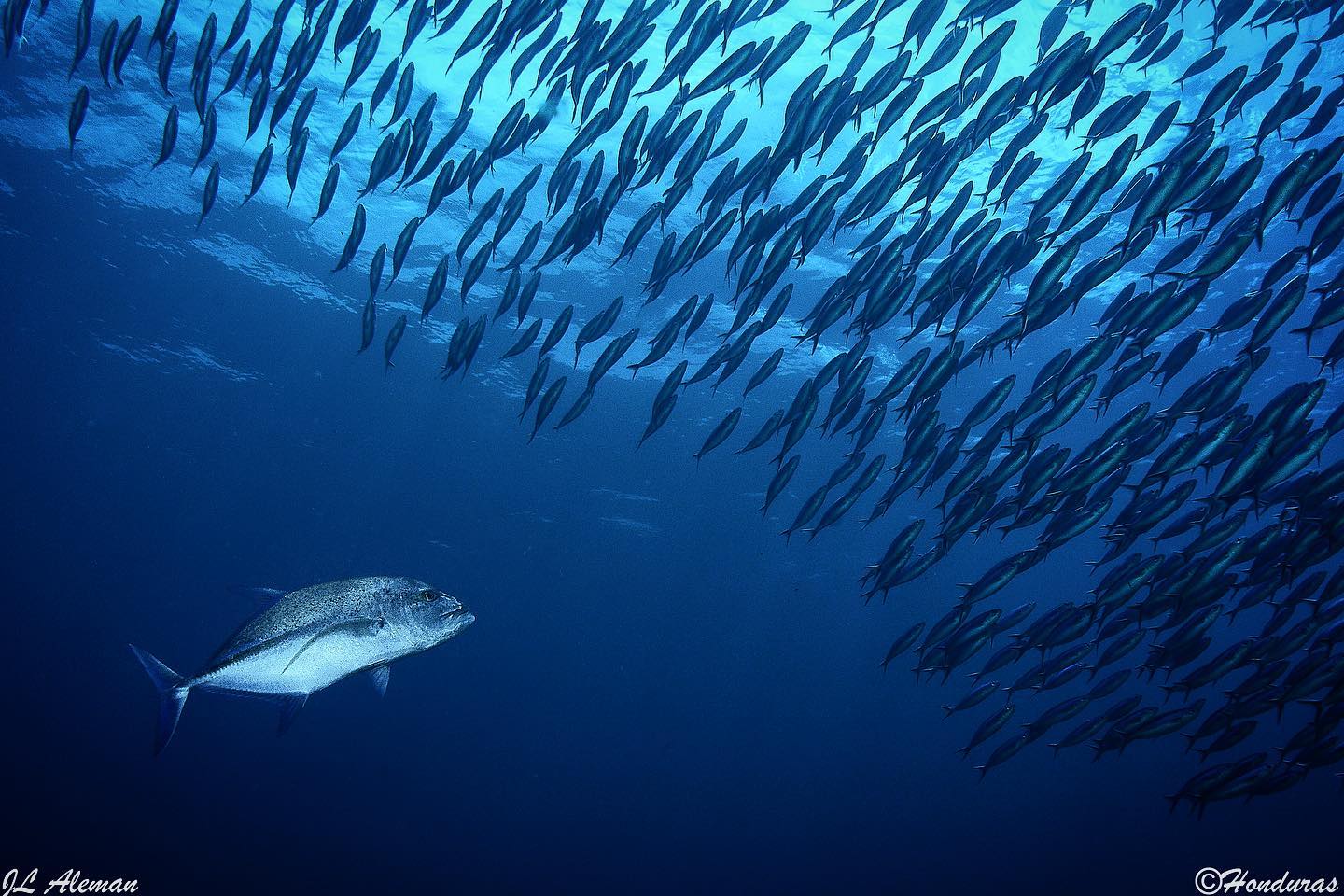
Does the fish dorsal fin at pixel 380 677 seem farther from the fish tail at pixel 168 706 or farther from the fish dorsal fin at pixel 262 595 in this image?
the fish tail at pixel 168 706

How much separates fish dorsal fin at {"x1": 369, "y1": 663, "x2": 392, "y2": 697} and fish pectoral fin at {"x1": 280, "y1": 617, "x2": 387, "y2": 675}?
270 mm

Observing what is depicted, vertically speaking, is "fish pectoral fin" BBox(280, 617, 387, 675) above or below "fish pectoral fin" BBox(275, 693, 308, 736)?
above

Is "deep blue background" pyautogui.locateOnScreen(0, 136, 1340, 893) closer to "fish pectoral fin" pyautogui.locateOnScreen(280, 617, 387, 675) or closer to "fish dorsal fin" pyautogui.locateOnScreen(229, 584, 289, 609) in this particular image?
"fish dorsal fin" pyautogui.locateOnScreen(229, 584, 289, 609)

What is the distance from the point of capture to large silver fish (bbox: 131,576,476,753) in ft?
8.45

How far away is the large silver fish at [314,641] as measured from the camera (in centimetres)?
258

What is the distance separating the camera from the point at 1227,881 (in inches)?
368

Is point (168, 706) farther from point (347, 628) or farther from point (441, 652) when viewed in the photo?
point (441, 652)

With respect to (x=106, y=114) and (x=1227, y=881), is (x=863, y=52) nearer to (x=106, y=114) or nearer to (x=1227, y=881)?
(x=1227, y=881)

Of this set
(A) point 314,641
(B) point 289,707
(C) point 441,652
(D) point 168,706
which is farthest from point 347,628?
(C) point 441,652

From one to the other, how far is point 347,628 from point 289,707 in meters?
0.42

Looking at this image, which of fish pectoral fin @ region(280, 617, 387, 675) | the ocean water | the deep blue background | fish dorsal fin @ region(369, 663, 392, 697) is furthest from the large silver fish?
the deep blue background

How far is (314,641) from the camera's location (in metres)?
2.61

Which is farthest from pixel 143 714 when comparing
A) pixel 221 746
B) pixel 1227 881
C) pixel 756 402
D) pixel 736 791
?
pixel 1227 881

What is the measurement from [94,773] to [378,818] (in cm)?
1377
